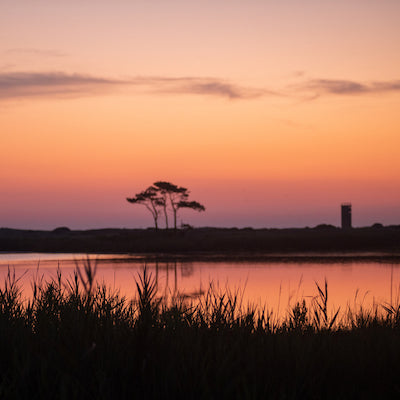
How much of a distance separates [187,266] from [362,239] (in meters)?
23.1

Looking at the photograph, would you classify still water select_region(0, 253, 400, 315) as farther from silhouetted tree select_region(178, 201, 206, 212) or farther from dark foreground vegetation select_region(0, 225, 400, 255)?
silhouetted tree select_region(178, 201, 206, 212)

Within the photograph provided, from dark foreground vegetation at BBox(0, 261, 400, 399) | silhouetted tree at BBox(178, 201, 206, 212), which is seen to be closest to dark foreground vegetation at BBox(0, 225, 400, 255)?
silhouetted tree at BBox(178, 201, 206, 212)

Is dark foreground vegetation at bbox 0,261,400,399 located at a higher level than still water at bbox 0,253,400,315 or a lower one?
higher

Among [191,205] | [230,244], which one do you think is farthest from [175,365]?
[191,205]

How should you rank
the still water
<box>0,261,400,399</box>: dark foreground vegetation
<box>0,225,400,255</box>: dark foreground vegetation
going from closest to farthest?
1. <box>0,261,400,399</box>: dark foreground vegetation
2. the still water
3. <box>0,225,400,255</box>: dark foreground vegetation

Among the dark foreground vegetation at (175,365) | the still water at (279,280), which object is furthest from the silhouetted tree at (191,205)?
the dark foreground vegetation at (175,365)

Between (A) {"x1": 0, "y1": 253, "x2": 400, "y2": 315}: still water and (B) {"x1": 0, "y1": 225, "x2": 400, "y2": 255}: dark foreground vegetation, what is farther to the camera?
(B) {"x1": 0, "y1": 225, "x2": 400, "y2": 255}: dark foreground vegetation

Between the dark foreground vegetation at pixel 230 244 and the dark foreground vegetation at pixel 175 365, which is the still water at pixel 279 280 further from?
the dark foreground vegetation at pixel 230 244

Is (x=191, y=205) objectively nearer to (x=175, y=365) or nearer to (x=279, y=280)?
(x=279, y=280)

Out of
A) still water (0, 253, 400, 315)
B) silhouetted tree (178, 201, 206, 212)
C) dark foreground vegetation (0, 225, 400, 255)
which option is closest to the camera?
still water (0, 253, 400, 315)

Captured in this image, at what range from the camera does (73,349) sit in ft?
19.1

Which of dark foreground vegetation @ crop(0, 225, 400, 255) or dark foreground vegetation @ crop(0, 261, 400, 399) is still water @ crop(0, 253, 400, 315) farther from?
dark foreground vegetation @ crop(0, 225, 400, 255)

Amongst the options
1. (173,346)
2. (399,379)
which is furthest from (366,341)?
(173,346)

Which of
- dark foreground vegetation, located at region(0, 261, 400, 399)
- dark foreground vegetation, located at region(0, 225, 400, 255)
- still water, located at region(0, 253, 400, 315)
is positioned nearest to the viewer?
dark foreground vegetation, located at region(0, 261, 400, 399)
